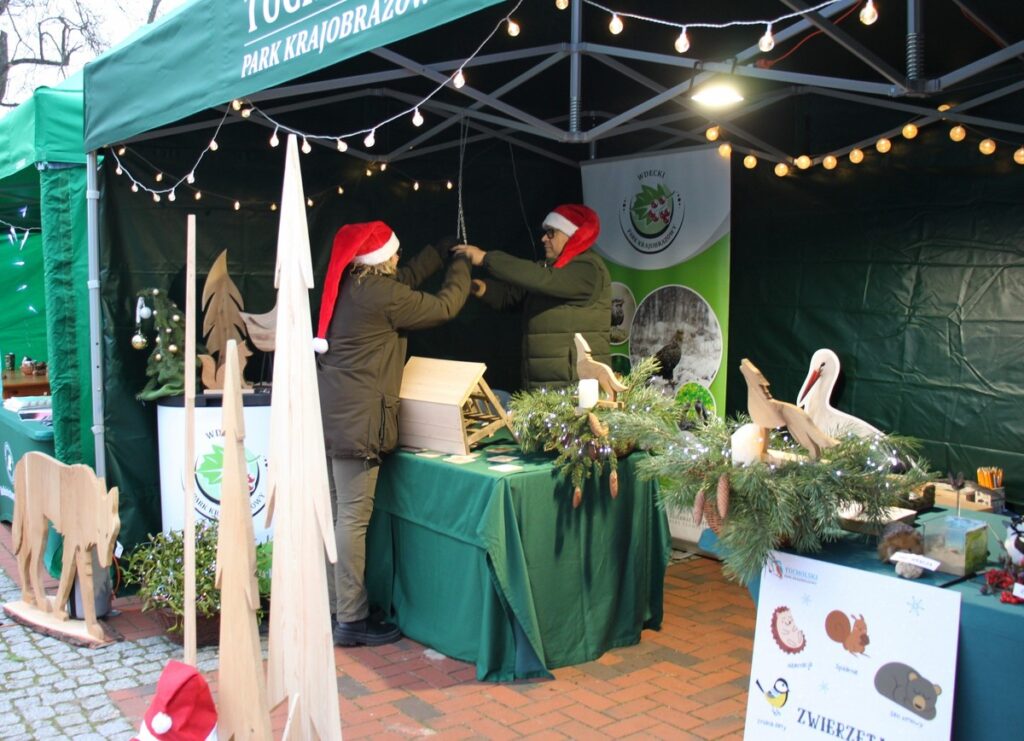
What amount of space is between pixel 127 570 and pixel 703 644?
9.87ft

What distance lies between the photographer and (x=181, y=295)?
17.0ft

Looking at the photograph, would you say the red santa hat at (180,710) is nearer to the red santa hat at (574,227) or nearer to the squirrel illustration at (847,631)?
the squirrel illustration at (847,631)

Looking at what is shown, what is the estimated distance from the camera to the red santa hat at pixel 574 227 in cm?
462

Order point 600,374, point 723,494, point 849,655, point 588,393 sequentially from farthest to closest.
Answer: point 600,374 → point 588,393 → point 723,494 → point 849,655

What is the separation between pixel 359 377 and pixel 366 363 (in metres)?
0.07

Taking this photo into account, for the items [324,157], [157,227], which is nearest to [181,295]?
[157,227]

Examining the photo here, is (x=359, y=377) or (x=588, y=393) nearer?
(x=588, y=393)

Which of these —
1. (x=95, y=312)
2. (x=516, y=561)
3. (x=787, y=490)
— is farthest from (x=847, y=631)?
(x=95, y=312)

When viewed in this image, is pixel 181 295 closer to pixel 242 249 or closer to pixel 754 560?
pixel 242 249

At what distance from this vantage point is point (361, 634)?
4.32 meters

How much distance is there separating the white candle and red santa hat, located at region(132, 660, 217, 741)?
1.92m

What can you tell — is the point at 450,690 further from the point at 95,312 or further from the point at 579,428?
the point at 95,312

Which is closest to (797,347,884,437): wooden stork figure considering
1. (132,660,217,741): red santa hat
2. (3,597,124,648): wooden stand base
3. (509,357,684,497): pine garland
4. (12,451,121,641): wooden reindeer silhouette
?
(509,357,684,497): pine garland

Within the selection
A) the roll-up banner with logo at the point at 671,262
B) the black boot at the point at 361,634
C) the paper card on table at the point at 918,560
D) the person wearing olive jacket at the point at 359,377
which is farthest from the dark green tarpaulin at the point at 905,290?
the black boot at the point at 361,634
